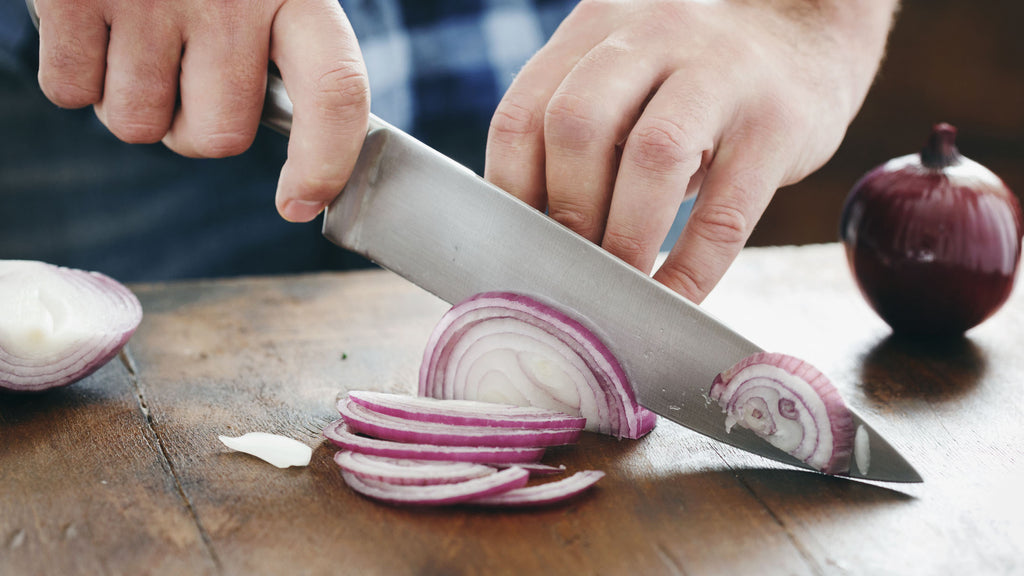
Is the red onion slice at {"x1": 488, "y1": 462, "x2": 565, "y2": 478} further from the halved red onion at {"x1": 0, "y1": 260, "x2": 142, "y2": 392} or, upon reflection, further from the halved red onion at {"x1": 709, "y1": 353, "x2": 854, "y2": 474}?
the halved red onion at {"x1": 0, "y1": 260, "x2": 142, "y2": 392}

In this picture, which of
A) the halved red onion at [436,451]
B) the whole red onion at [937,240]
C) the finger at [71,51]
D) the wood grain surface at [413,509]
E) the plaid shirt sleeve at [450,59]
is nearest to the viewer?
the wood grain surface at [413,509]

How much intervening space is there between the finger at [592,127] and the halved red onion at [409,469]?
0.38 metres

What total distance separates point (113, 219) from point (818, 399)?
1745mm

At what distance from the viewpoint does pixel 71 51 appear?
4.15 ft

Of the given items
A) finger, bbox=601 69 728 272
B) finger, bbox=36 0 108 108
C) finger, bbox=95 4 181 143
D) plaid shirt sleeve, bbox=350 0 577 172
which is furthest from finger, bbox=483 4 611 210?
plaid shirt sleeve, bbox=350 0 577 172

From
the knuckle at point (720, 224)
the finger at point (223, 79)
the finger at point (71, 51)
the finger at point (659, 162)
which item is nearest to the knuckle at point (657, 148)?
the finger at point (659, 162)

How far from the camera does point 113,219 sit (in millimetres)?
2223

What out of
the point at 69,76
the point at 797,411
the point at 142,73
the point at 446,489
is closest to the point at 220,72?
the point at 142,73

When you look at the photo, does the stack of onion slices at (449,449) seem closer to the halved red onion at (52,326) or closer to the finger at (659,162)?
the finger at (659,162)

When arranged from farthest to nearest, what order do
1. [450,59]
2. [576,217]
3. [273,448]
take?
[450,59] → [576,217] → [273,448]

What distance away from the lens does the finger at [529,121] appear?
1.30m

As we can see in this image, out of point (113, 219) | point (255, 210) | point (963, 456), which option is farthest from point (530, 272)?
point (113, 219)

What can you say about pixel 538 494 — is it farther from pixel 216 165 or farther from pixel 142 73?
pixel 216 165

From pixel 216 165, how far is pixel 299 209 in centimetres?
99
